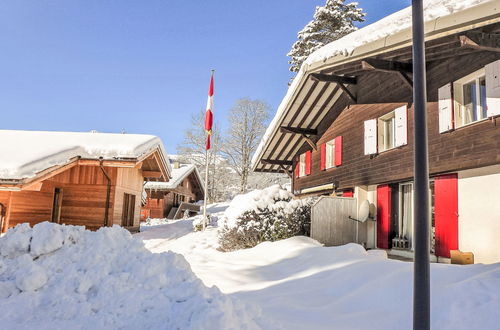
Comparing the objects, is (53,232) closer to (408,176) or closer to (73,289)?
(73,289)

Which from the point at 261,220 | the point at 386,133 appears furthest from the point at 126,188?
the point at 386,133

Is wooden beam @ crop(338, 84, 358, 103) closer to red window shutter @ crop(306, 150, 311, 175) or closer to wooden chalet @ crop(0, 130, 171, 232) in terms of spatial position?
red window shutter @ crop(306, 150, 311, 175)

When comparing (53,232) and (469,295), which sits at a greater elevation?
(53,232)

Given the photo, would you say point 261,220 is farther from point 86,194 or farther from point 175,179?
point 175,179

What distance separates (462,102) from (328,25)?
19787mm

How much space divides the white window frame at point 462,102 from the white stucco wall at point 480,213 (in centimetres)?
108

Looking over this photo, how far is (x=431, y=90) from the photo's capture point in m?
8.50

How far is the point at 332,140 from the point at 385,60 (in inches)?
214

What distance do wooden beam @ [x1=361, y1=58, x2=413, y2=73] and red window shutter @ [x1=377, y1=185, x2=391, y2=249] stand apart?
346cm

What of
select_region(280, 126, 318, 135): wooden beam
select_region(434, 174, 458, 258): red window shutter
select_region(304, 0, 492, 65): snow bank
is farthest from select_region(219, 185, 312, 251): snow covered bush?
select_region(280, 126, 318, 135): wooden beam

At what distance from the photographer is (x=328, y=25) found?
25359mm

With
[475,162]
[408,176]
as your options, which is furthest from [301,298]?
[408,176]

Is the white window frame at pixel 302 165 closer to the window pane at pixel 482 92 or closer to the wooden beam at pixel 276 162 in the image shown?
the wooden beam at pixel 276 162

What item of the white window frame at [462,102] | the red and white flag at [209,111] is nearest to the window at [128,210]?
the red and white flag at [209,111]
